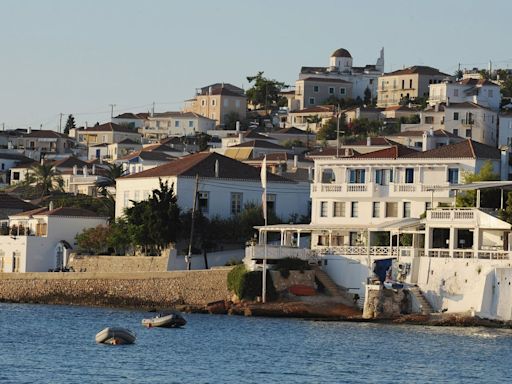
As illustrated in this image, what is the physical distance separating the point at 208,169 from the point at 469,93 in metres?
58.9

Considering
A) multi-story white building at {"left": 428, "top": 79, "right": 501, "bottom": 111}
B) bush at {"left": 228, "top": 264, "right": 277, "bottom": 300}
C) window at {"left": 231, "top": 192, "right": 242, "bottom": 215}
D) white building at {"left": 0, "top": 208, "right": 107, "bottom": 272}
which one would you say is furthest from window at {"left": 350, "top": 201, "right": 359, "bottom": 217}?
multi-story white building at {"left": 428, "top": 79, "right": 501, "bottom": 111}

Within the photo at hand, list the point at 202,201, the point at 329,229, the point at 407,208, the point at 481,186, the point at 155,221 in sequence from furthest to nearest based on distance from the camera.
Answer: the point at 202,201
the point at 155,221
the point at 407,208
the point at 329,229
the point at 481,186

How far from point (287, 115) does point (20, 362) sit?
11451cm

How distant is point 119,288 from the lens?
8881 centimetres

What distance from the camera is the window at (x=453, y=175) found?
3521 inches

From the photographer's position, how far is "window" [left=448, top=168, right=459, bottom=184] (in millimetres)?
89438

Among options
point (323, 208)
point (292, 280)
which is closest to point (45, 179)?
point (323, 208)

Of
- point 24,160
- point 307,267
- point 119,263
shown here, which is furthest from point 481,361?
point 24,160

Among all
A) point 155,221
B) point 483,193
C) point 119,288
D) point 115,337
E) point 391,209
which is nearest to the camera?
point 115,337

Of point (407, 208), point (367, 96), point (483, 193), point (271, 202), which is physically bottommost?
point (407, 208)

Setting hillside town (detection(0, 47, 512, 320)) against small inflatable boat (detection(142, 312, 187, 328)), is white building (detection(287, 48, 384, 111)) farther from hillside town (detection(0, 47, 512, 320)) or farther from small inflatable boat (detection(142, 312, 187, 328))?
small inflatable boat (detection(142, 312, 187, 328))

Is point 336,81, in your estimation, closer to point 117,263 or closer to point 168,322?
point 117,263

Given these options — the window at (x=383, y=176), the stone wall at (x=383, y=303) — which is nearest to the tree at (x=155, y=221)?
the window at (x=383, y=176)

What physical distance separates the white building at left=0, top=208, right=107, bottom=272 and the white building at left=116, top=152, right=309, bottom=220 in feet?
8.81
